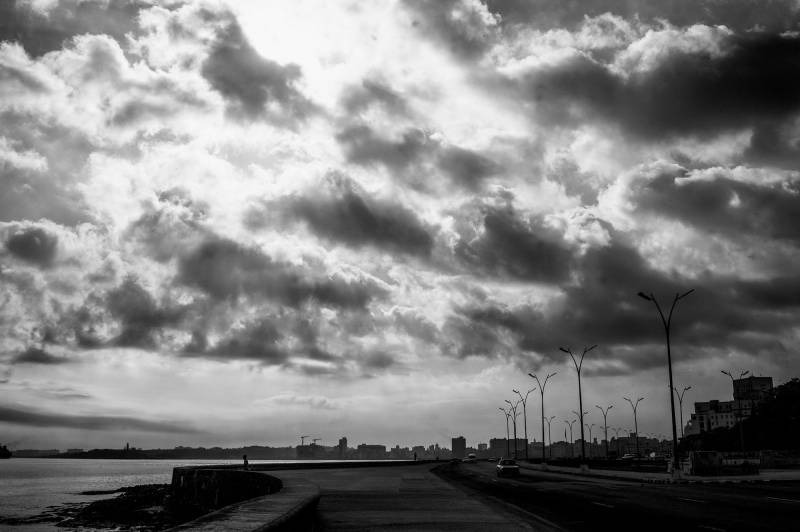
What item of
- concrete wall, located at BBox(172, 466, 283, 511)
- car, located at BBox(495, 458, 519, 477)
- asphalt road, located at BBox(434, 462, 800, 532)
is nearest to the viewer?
asphalt road, located at BBox(434, 462, 800, 532)

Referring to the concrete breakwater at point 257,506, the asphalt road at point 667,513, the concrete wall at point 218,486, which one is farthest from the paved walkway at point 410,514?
the concrete wall at point 218,486

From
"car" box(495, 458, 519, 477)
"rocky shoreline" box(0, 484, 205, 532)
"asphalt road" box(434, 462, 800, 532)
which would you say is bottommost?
"rocky shoreline" box(0, 484, 205, 532)

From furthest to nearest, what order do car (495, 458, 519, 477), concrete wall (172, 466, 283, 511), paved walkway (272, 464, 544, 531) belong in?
car (495, 458, 519, 477) < concrete wall (172, 466, 283, 511) < paved walkway (272, 464, 544, 531)

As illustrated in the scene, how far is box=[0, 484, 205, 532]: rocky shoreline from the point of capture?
41.8 meters

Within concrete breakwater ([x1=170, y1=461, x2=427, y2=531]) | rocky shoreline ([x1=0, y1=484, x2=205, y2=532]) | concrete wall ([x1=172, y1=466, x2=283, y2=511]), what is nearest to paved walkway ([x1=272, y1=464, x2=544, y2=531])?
concrete breakwater ([x1=170, y1=461, x2=427, y2=531])

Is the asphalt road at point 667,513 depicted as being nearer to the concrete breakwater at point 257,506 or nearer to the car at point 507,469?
the concrete breakwater at point 257,506

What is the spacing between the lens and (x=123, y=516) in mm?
50906

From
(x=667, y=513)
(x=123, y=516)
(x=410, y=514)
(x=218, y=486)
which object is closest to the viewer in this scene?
(x=410, y=514)

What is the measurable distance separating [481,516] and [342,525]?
3.97 meters

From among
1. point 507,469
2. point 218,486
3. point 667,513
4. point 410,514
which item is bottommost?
point 507,469

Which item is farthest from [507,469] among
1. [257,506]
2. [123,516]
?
[257,506]

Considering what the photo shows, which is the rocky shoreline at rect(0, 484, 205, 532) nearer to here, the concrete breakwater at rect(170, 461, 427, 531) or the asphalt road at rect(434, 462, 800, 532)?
the concrete breakwater at rect(170, 461, 427, 531)

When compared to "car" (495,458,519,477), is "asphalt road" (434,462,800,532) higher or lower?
higher

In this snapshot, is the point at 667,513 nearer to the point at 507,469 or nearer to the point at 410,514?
the point at 410,514
